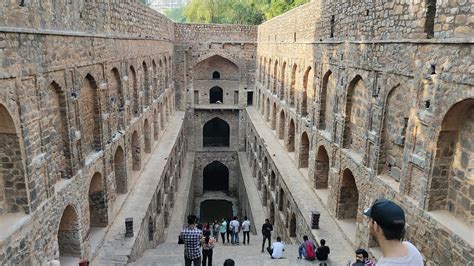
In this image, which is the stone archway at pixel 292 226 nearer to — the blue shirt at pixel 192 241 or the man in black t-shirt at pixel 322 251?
the man in black t-shirt at pixel 322 251

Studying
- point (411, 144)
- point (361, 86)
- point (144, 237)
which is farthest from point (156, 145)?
point (411, 144)

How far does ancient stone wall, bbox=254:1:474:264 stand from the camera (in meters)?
6.22

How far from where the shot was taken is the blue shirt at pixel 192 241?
7.48 meters

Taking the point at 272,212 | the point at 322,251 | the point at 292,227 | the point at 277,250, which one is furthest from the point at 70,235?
the point at 272,212

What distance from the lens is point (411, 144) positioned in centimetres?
732

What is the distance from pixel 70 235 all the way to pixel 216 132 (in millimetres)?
21264

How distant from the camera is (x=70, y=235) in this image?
8312 mm

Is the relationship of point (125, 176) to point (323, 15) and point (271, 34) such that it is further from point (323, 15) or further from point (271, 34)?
point (271, 34)

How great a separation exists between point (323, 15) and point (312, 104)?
9.72 ft

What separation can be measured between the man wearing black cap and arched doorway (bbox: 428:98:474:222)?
413 centimetres

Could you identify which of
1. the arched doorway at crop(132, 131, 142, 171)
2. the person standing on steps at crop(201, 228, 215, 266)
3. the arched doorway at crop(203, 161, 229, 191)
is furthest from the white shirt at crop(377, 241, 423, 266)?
the arched doorway at crop(203, 161, 229, 191)

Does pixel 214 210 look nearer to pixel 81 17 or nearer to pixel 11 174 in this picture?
pixel 81 17

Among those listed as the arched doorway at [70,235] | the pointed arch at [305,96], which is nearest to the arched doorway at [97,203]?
the arched doorway at [70,235]

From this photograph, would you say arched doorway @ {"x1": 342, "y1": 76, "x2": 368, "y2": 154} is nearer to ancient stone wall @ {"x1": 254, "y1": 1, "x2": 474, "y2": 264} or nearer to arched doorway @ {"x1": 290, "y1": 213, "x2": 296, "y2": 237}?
ancient stone wall @ {"x1": 254, "y1": 1, "x2": 474, "y2": 264}
